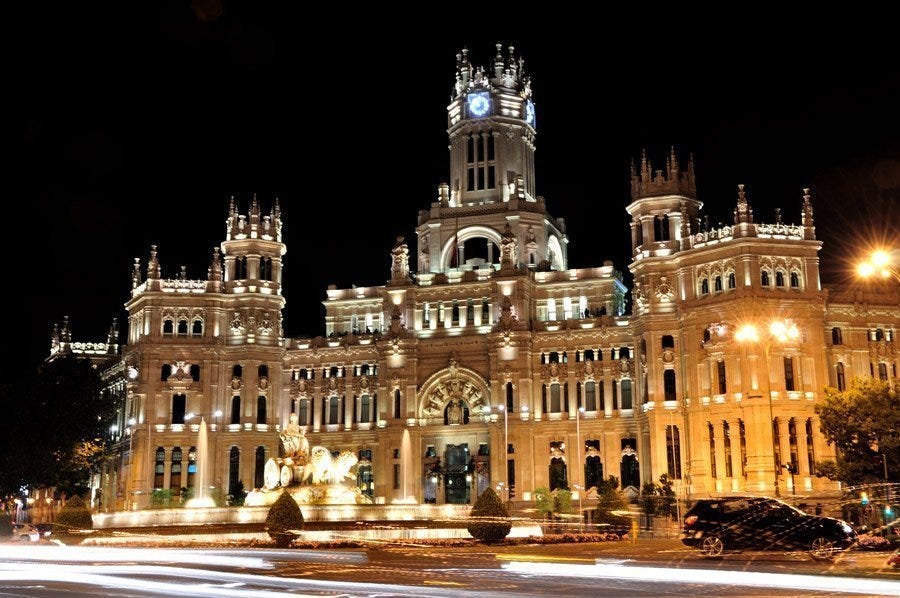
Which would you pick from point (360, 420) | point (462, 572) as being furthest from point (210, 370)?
point (462, 572)

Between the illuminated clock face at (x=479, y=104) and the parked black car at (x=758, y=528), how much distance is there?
81.8 meters

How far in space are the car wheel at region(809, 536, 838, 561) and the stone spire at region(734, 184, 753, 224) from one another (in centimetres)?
5406

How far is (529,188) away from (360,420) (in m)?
32.1

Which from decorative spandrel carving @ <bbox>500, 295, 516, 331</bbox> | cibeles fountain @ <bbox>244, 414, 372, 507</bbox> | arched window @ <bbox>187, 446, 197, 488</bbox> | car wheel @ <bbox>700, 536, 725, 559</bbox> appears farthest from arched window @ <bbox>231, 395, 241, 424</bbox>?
car wheel @ <bbox>700, 536, 725, 559</bbox>

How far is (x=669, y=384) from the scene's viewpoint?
289 feet

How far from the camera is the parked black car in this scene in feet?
117

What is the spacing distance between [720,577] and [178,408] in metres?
84.1

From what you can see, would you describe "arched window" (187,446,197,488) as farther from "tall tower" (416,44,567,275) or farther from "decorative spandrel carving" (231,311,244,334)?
"tall tower" (416,44,567,275)

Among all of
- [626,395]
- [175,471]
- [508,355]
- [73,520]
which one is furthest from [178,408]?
[73,520]

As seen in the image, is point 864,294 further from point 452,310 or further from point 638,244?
point 452,310

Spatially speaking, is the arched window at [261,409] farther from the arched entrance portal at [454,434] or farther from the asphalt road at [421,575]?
the asphalt road at [421,575]

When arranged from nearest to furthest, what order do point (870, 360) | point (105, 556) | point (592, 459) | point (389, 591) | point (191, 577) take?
point (389, 591)
point (191, 577)
point (105, 556)
point (870, 360)
point (592, 459)

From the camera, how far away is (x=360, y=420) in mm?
103938

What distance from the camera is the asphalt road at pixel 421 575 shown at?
74.9 feet
